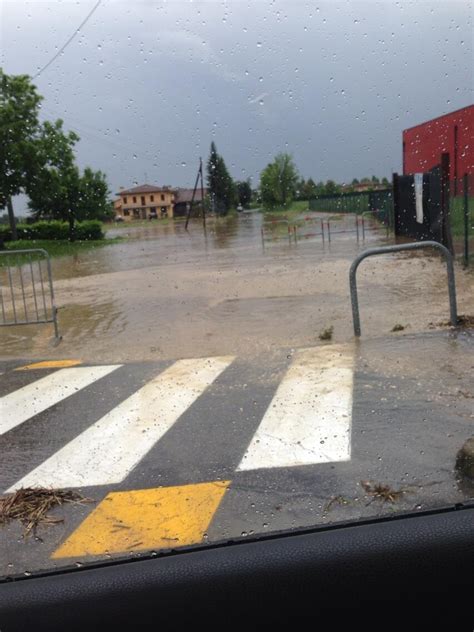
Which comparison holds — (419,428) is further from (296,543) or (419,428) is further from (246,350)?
(246,350)

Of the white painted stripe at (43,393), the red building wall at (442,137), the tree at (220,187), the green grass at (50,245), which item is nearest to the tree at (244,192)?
the tree at (220,187)

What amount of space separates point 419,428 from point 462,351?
2236mm

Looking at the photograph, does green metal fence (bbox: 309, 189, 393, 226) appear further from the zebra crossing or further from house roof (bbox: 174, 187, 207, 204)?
the zebra crossing

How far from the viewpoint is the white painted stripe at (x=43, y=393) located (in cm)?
505

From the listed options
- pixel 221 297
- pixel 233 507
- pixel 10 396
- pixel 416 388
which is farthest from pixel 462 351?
pixel 221 297

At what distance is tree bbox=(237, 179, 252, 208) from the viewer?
4.08m

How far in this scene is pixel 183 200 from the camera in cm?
407

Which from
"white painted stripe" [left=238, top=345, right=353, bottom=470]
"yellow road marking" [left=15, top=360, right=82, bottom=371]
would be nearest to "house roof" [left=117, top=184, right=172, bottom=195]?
"white painted stripe" [left=238, top=345, right=353, bottom=470]

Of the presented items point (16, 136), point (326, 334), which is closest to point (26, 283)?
point (326, 334)

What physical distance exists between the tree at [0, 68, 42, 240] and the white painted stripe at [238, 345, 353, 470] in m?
2.56

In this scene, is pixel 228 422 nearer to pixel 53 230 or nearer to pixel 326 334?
pixel 326 334

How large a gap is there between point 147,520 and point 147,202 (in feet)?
6.22

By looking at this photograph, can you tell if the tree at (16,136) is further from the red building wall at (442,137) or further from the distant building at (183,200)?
the red building wall at (442,137)

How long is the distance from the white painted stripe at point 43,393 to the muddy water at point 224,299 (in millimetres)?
948
